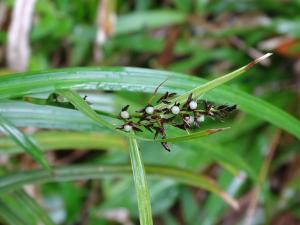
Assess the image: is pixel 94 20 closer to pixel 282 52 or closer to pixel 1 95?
pixel 282 52

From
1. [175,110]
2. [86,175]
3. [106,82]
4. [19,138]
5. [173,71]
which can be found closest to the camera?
[175,110]

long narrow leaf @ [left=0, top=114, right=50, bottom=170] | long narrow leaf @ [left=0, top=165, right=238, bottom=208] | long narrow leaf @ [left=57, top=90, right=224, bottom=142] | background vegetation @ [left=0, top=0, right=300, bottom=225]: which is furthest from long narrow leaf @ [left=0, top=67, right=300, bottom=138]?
background vegetation @ [left=0, top=0, right=300, bottom=225]

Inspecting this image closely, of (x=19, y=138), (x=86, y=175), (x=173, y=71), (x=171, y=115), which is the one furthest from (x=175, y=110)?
(x=173, y=71)

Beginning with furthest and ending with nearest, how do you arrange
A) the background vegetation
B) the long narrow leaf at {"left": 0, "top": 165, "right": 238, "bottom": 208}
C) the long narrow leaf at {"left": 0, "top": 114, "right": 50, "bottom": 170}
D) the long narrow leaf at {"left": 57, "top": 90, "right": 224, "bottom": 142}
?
the background vegetation
the long narrow leaf at {"left": 0, "top": 165, "right": 238, "bottom": 208}
the long narrow leaf at {"left": 0, "top": 114, "right": 50, "bottom": 170}
the long narrow leaf at {"left": 57, "top": 90, "right": 224, "bottom": 142}

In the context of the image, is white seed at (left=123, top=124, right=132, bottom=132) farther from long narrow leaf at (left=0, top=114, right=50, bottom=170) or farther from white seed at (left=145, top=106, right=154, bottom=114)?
long narrow leaf at (left=0, top=114, right=50, bottom=170)

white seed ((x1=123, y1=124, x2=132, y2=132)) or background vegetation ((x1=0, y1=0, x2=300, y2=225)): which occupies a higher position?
background vegetation ((x1=0, y1=0, x2=300, y2=225))

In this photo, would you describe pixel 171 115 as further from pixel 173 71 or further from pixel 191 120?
pixel 173 71

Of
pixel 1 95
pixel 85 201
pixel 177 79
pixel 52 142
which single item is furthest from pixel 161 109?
pixel 85 201

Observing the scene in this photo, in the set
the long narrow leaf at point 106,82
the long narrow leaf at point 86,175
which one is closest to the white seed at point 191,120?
the long narrow leaf at point 106,82
